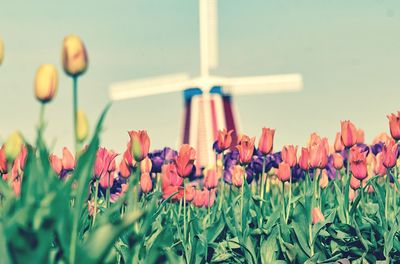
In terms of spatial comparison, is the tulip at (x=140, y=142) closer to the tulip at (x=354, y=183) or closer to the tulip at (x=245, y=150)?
the tulip at (x=245, y=150)

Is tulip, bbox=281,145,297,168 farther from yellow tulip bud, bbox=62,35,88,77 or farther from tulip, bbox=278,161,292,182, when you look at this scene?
yellow tulip bud, bbox=62,35,88,77

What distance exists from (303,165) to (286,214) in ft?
1.17

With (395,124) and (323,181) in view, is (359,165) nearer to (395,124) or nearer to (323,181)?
(395,124)

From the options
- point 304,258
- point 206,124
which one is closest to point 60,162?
point 304,258

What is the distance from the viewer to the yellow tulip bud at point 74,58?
2.31 m

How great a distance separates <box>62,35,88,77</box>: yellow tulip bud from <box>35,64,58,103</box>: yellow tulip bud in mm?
93

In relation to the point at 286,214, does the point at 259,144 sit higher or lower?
higher

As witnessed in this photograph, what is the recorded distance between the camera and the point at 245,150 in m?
5.04

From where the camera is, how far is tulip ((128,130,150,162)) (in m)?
3.81

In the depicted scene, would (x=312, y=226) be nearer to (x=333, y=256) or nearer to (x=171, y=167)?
(x=333, y=256)

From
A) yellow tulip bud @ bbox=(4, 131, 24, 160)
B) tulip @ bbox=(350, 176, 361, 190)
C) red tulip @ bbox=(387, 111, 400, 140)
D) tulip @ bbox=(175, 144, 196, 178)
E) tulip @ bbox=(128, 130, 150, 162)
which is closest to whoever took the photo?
yellow tulip bud @ bbox=(4, 131, 24, 160)

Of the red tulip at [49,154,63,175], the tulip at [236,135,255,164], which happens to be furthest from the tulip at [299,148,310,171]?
the red tulip at [49,154,63,175]

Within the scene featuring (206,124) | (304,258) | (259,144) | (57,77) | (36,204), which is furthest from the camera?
(206,124)

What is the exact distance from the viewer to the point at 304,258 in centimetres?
481
